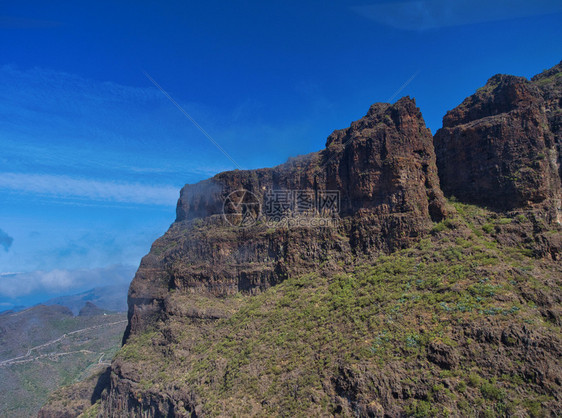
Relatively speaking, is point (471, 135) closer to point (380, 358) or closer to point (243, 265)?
point (380, 358)

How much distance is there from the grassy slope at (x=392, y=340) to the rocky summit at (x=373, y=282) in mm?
139

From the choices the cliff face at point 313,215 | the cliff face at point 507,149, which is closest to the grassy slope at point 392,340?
the cliff face at point 313,215

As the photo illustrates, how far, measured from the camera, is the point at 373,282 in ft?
117

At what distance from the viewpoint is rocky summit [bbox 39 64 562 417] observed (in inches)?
916

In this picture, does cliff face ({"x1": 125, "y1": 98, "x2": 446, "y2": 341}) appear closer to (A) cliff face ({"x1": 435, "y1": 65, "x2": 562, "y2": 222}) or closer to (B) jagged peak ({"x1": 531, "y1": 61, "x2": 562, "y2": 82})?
(A) cliff face ({"x1": 435, "y1": 65, "x2": 562, "y2": 222})

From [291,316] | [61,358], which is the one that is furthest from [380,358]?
[61,358]

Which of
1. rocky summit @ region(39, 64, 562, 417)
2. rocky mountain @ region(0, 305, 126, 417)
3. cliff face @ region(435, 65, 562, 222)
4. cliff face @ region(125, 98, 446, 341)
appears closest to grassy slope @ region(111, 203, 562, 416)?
rocky summit @ region(39, 64, 562, 417)

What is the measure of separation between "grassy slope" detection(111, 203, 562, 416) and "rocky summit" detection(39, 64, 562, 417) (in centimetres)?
14

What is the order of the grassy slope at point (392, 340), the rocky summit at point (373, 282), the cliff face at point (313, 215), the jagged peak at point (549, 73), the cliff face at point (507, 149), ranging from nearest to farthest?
the grassy slope at point (392, 340) → the rocky summit at point (373, 282) → the cliff face at point (507, 149) → the cliff face at point (313, 215) → the jagged peak at point (549, 73)

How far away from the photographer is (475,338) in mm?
23516

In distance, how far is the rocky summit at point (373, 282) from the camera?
2327 cm

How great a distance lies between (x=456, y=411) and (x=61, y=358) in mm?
109551

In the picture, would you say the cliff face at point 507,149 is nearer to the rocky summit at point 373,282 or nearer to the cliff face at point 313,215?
the rocky summit at point 373,282

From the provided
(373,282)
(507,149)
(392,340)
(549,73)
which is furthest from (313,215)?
(549,73)
